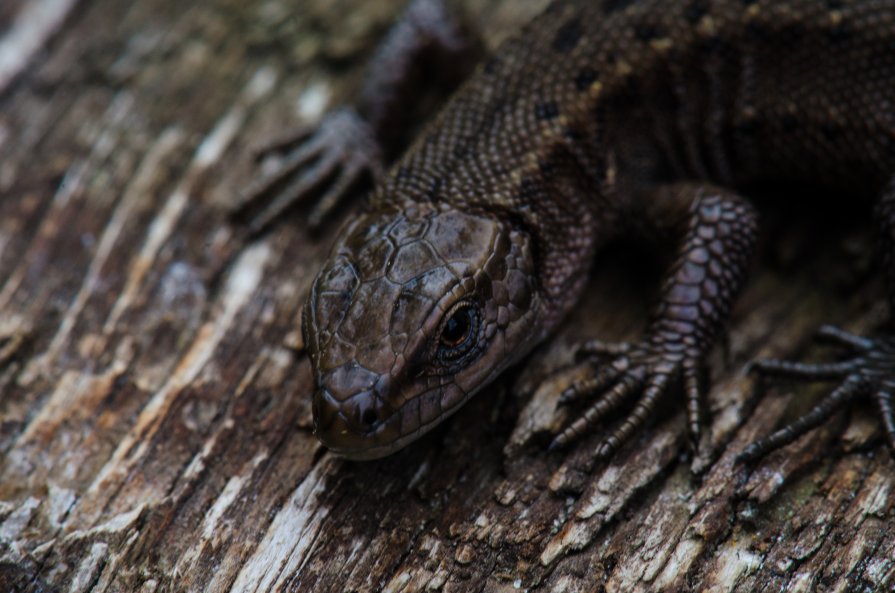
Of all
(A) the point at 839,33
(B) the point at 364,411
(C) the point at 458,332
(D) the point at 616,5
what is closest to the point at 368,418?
(B) the point at 364,411

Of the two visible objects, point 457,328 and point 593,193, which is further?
point 593,193

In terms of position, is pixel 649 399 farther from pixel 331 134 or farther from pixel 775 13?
pixel 331 134

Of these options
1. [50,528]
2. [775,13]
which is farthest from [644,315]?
[50,528]

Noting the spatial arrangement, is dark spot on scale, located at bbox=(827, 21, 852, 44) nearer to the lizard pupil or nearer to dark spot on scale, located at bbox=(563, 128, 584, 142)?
dark spot on scale, located at bbox=(563, 128, 584, 142)

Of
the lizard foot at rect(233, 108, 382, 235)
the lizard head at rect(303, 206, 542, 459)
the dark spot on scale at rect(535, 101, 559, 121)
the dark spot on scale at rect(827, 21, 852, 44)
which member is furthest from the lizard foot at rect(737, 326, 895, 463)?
the lizard foot at rect(233, 108, 382, 235)

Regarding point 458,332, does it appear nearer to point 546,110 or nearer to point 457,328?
point 457,328

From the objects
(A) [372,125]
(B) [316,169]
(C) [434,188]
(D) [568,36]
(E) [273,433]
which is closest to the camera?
(E) [273,433]

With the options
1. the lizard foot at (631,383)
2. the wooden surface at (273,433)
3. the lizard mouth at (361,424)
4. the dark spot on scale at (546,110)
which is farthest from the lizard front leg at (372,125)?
the lizard foot at (631,383)
